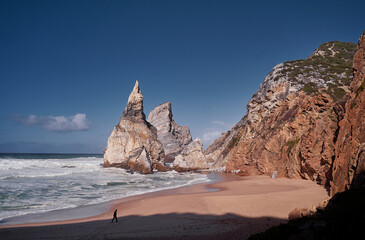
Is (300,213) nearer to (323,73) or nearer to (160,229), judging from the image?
(160,229)

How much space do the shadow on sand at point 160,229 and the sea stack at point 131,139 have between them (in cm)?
3952

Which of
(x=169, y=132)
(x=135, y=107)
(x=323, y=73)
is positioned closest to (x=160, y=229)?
(x=135, y=107)

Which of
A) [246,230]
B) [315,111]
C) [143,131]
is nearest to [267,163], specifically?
[315,111]

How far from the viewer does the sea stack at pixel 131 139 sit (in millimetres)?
54469

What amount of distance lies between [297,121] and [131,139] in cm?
3800

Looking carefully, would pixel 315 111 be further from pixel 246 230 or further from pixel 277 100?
pixel 246 230

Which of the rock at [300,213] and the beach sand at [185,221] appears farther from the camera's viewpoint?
the beach sand at [185,221]

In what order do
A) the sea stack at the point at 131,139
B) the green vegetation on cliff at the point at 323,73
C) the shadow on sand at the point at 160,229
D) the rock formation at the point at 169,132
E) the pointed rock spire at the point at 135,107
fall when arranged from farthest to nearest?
the rock formation at the point at 169,132 < the pointed rock spire at the point at 135,107 < the sea stack at the point at 131,139 < the green vegetation on cliff at the point at 323,73 < the shadow on sand at the point at 160,229

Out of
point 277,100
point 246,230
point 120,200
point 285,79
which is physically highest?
point 285,79

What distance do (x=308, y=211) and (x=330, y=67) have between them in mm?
57583

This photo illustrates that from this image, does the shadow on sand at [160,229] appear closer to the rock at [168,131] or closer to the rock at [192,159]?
the rock at [192,159]

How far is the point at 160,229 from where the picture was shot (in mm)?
10742

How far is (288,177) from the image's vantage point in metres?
27.1

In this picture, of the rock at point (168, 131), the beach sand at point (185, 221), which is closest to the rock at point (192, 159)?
the beach sand at point (185, 221)
